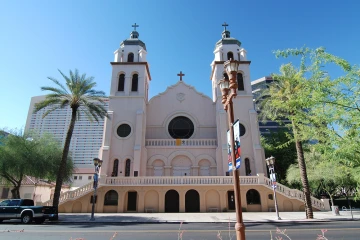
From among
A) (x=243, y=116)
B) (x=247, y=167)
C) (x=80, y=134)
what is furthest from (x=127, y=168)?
(x=80, y=134)

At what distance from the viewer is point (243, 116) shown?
28234 millimetres

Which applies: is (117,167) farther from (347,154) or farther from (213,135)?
(347,154)

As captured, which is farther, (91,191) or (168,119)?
(168,119)

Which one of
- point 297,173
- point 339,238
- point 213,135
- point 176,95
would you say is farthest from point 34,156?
point 297,173

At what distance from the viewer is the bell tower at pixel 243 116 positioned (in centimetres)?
2597

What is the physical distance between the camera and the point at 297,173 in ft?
81.6

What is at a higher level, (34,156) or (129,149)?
(129,149)

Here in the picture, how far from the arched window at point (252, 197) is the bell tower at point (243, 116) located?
285 cm

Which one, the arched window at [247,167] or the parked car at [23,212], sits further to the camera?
the arched window at [247,167]

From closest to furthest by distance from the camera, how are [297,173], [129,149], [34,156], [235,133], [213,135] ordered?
[235,133] < [34,156] < [297,173] < [129,149] < [213,135]

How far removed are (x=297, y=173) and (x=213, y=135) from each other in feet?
32.5

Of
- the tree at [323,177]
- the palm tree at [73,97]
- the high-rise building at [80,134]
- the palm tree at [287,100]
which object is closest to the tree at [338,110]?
the palm tree at [287,100]

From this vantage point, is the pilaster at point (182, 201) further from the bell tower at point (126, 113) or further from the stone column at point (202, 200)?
the bell tower at point (126, 113)

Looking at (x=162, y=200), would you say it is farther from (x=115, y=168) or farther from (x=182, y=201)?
(x=115, y=168)
